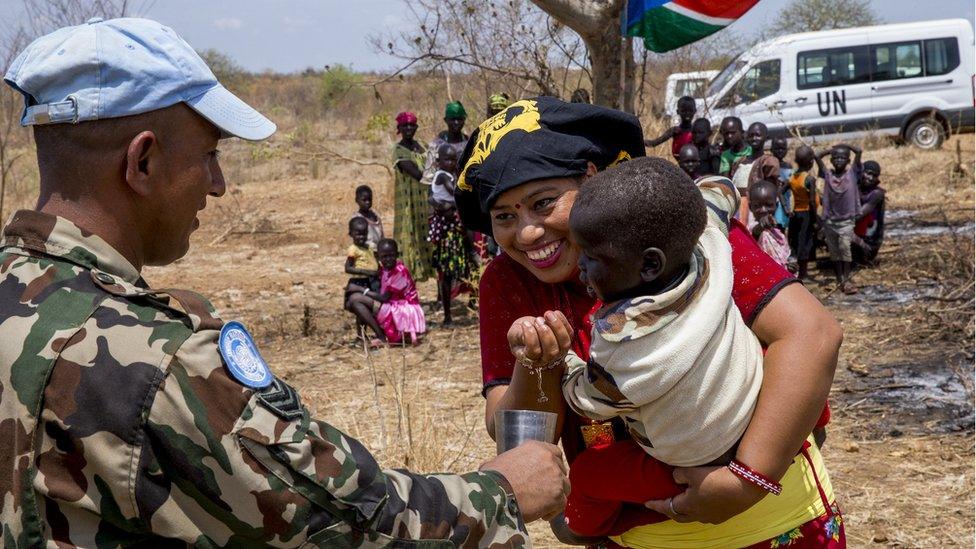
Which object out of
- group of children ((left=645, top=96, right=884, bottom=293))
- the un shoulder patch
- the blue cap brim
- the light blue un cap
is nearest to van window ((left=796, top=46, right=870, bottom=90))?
group of children ((left=645, top=96, right=884, bottom=293))

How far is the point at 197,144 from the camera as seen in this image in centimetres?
152

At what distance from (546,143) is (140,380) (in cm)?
91

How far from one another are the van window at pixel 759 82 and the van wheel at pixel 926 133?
2.43 meters

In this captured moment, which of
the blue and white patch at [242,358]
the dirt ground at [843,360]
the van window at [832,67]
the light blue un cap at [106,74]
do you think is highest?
the van window at [832,67]

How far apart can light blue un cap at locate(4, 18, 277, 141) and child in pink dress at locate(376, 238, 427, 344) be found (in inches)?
225

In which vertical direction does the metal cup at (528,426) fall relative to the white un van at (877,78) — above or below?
below

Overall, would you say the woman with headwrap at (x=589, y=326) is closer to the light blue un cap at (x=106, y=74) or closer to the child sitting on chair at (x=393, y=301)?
the light blue un cap at (x=106, y=74)

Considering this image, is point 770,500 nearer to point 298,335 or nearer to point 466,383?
point 466,383

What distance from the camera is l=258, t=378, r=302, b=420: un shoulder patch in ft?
4.23

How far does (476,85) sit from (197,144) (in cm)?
1036

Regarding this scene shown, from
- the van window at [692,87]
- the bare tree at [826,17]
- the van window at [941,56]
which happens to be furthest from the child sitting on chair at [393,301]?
the bare tree at [826,17]

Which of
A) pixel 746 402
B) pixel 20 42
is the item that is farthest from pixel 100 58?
pixel 20 42

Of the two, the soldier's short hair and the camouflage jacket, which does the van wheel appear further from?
the camouflage jacket

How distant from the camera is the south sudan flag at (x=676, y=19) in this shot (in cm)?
489
